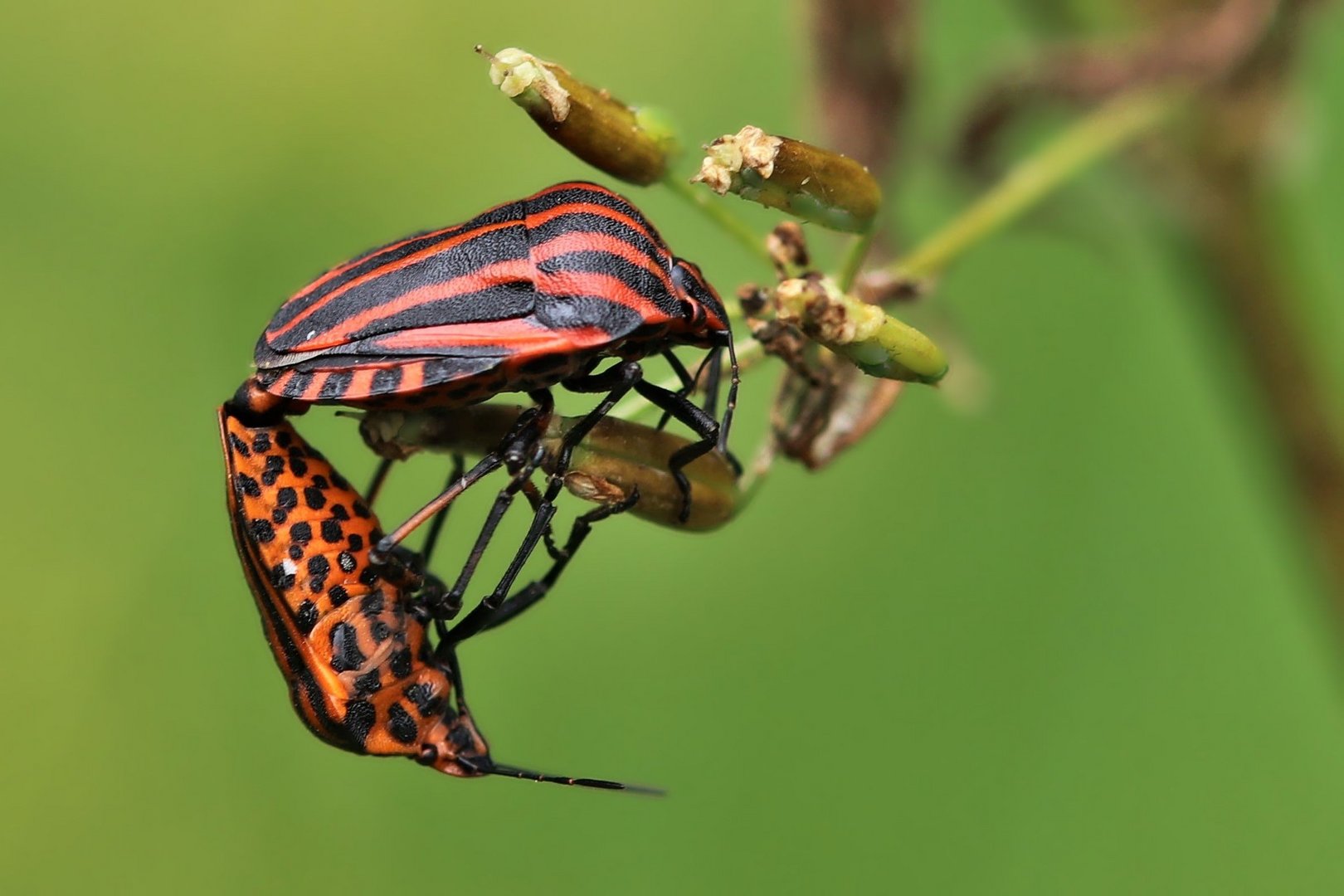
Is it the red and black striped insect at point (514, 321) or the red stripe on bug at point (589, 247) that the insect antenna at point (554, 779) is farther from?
the red stripe on bug at point (589, 247)

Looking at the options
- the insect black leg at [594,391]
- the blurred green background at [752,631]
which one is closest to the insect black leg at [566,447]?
the insect black leg at [594,391]

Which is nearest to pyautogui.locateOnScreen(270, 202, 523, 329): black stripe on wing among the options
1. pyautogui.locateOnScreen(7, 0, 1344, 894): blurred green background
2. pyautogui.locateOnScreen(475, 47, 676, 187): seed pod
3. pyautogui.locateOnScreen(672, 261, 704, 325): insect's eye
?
pyautogui.locateOnScreen(475, 47, 676, 187): seed pod

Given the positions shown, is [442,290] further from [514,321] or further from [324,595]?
[324,595]

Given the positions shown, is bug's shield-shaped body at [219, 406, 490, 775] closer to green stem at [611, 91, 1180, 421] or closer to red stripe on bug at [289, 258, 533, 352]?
red stripe on bug at [289, 258, 533, 352]

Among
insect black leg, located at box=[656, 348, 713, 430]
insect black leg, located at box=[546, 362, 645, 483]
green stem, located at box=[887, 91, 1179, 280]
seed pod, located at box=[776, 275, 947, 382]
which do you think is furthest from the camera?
green stem, located at box=[887, 91, 1179, 280]

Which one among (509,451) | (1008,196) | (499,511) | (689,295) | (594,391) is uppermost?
(1008,196)

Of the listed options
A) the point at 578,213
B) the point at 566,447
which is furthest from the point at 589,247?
the point at 566,447

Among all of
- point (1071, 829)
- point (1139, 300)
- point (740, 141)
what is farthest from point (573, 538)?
point (1139, 300)
